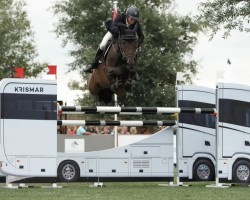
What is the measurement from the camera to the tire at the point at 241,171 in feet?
67.9

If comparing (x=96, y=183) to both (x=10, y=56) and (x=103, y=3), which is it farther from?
(x=10, y=56)

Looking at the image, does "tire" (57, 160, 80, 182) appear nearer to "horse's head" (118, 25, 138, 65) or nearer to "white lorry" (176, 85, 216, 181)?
"white lorry" (176, 85, 216, 181)

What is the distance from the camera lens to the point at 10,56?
50.4 meters

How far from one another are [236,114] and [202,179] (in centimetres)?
168

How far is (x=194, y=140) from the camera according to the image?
2117 cm

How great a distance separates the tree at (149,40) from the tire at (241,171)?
68.5 feet

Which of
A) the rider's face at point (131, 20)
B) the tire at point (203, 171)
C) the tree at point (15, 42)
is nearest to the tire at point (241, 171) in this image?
the tire at point (203, 171)

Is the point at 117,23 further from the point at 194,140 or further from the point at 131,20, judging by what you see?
the point at 194,140

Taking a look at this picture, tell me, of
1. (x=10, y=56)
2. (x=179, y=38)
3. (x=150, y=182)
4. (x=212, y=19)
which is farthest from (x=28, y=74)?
(x=212, y=19)

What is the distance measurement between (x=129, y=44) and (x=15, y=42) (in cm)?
3941

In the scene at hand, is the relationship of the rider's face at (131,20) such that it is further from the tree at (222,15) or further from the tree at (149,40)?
the tree at (149,40)

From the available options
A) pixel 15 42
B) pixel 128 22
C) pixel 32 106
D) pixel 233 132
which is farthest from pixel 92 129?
pixel 15 42

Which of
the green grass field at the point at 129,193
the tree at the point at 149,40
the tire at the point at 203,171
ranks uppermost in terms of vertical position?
the tree at the point at 149,40

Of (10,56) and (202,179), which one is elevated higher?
(10,56)
